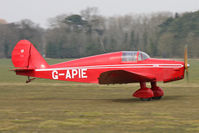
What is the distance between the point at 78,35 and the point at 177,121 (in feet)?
119

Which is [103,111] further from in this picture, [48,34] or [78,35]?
[48,34]

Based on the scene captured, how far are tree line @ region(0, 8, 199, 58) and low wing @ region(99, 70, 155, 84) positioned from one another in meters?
19.5

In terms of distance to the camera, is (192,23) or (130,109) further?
(192,23)

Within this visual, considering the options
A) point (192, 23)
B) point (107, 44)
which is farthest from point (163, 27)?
point (107, 44)

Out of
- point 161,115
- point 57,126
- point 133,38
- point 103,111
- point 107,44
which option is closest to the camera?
point 57,126

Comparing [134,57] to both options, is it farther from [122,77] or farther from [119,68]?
[122,77]

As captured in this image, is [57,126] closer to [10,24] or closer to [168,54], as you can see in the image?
[168,54]

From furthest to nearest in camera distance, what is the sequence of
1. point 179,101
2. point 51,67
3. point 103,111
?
point 51,67 → point 179,101 → point 103,111

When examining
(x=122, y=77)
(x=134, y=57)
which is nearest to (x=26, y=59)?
(x=122, y=77)

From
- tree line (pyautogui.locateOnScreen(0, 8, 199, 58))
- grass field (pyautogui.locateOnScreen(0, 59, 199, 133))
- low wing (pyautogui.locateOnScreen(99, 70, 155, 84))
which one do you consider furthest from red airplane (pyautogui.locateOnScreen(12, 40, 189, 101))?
tree line (pyautogui.locateOnScreen(0, 8, 199, 58))

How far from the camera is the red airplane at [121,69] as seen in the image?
40.4 feet

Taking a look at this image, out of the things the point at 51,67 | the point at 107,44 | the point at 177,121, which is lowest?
the point at 177,121

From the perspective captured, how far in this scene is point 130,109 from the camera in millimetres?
10328

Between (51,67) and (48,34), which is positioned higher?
(48,34)
